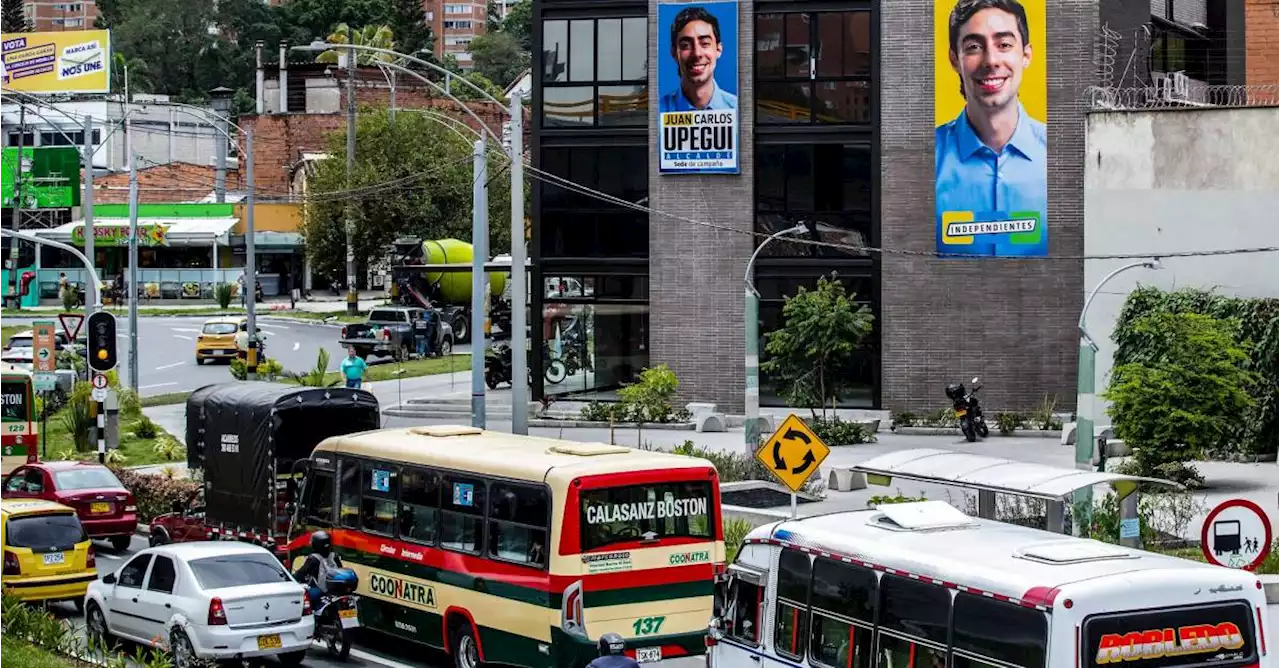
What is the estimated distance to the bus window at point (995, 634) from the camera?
1273cm

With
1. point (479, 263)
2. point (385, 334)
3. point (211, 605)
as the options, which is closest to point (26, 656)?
point (211, 605)

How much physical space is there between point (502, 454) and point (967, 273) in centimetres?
2572

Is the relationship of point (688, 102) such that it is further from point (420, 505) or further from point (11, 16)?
point (11, 16)

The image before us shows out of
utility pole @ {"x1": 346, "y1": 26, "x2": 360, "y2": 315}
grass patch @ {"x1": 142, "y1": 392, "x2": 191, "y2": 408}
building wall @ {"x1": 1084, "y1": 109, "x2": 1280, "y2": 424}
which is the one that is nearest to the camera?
building wall @ {"x1": 1084, "y1": 109, "x2": 1280, "y2": 424}

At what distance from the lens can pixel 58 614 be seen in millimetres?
24641

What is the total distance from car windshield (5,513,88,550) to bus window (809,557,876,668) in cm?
1267

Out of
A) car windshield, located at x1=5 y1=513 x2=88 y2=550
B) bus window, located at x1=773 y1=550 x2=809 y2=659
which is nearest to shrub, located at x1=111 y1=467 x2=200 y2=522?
car windshield, located at x1=5 y1=513 x2=88 y2=550

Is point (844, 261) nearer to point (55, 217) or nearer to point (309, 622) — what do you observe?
point (309, 622)

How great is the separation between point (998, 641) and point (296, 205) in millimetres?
84651

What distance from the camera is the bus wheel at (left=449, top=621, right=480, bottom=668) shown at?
19.5 metres

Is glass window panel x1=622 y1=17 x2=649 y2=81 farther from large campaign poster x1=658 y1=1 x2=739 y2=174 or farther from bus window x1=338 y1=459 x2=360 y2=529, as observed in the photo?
bus window x1=338 y1=459 x2=360 y2=529

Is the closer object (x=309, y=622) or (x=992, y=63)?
(x=309, y=622)

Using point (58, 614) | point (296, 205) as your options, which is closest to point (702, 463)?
point (58, 614)

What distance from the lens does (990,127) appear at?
4278cm
